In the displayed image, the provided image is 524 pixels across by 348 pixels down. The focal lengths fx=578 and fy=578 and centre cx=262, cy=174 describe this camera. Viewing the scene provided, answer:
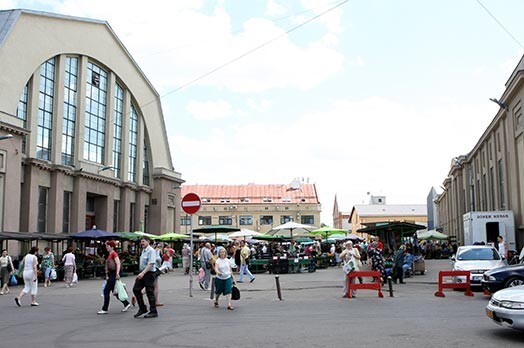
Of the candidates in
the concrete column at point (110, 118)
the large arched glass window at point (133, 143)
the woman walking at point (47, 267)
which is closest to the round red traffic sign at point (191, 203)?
the woman walking at point (47, 267)

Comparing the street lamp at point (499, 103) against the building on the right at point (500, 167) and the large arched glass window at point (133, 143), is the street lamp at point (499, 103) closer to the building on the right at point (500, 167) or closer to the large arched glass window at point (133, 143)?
the building on the right at point (500, 167)

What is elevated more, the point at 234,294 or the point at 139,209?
the point at 139,209

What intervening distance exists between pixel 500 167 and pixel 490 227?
9397 millimetres

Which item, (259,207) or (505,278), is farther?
(259,207)

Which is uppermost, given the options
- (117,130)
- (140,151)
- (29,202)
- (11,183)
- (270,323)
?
(117,130)

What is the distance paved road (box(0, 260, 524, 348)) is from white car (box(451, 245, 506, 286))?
628mm

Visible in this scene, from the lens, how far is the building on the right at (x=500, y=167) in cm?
3341

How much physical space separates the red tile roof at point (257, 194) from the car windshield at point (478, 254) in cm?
6410

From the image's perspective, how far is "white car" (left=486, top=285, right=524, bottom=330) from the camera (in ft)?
29.3

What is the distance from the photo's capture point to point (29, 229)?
113ft

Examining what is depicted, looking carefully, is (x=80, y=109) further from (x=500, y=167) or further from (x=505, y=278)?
(x=505, y=278)

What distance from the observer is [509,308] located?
9086 millimetres

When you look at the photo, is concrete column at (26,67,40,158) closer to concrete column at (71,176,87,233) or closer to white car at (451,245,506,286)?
concrete column at (71,176,87,233)

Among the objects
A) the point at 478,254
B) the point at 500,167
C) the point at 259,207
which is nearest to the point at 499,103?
the point at 500,167
